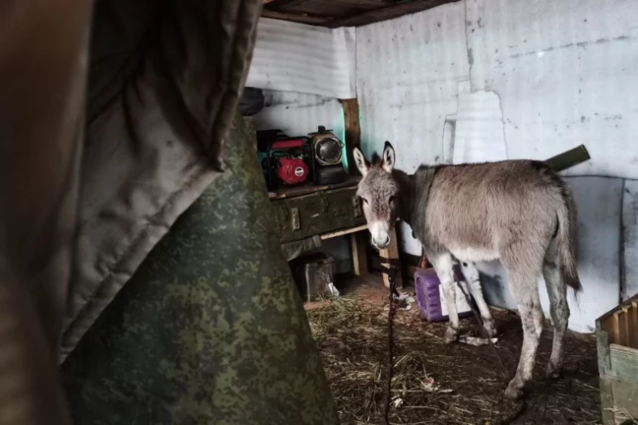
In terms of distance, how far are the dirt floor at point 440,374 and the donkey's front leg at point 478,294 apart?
4.4 inches

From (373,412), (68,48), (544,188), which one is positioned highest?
(68,48)

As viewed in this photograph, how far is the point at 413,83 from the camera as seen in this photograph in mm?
4742

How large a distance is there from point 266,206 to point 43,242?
37 cm

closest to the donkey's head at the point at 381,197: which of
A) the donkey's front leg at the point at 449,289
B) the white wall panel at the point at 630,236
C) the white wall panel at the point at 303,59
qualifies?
the donkey's front leg at the point at 449,289

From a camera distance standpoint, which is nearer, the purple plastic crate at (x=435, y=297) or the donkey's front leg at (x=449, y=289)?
the donkey's front leg at (x=449, y=289)

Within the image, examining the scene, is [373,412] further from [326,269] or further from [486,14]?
[486,14]

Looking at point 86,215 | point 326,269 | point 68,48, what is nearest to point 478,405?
point 326,269

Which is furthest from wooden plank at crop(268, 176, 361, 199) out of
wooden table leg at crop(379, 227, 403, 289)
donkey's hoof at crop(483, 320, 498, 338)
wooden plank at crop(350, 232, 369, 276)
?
donkey's hoof at crop(483, 320, 498, 338)

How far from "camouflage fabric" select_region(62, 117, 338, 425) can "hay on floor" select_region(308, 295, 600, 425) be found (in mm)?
2542

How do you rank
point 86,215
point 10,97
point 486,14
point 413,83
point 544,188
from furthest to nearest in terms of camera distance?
1. point 413,83
2. point 486,14
3. point 544,188
4. point 86,215
5. point 10,97

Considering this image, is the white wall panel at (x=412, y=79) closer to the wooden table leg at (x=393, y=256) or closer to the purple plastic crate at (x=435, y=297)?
the wooden table leg at (x=393, y=256)

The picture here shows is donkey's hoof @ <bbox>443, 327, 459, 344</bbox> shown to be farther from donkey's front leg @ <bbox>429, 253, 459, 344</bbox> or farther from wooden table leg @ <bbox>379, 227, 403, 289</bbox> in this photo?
wooden table leg @ <bbox>379, 227, 403, 289</bbox>

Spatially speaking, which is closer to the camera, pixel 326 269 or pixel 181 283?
pixel 181 283

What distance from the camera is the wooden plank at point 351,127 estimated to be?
17.6 ft
